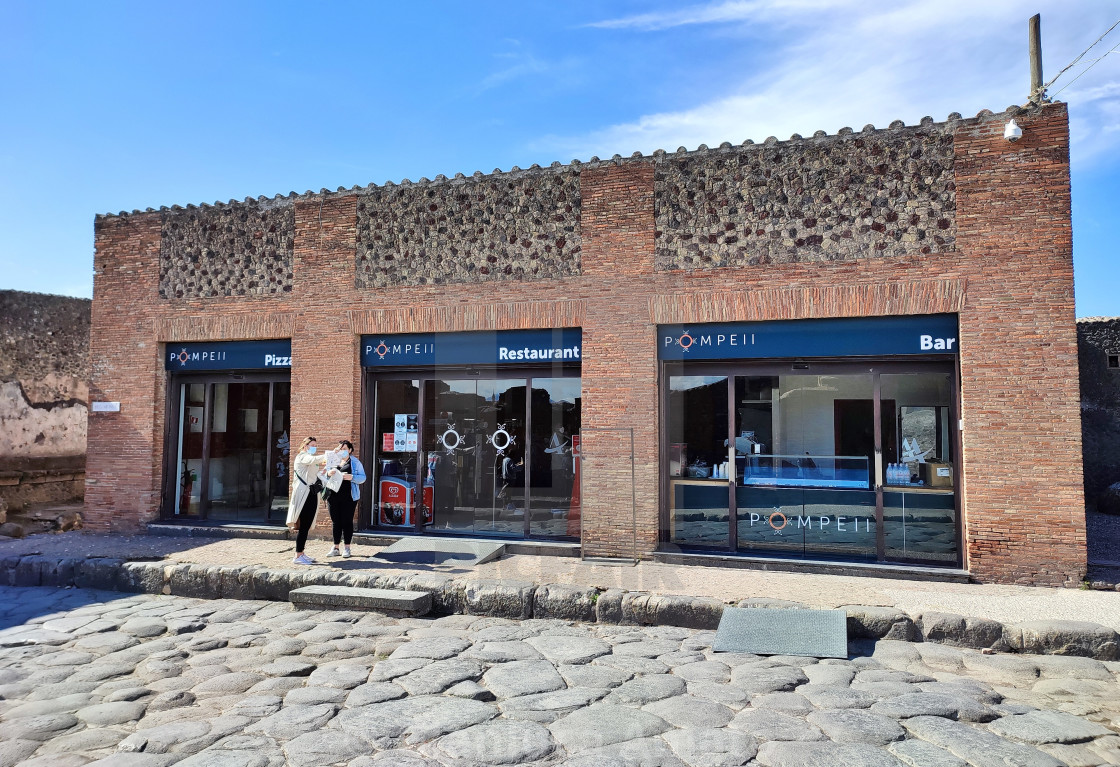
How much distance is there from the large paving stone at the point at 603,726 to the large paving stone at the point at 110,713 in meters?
2.58

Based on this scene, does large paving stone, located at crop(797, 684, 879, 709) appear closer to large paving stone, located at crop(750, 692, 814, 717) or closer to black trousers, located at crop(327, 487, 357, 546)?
large paving stone, located at crop(750, 692, 814, 717)

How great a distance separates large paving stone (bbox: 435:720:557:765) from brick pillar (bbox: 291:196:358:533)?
7.28m

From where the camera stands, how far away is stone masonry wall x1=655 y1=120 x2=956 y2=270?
8.91 m

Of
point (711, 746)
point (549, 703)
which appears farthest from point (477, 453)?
point (711, 746)

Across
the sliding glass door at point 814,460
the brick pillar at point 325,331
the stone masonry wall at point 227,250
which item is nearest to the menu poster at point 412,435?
the brick pillar at point 325,331

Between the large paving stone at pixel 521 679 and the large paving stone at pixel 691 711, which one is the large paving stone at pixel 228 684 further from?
the large paving stone at pixel 691 711

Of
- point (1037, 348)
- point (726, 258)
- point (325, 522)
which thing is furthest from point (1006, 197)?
point (325, 522)

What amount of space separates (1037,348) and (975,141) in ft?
8.07

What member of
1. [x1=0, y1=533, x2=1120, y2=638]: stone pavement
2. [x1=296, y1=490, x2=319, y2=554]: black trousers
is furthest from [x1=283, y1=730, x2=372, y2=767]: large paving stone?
[x1=296, y1=490, x2=319, y2=554]: black trousers

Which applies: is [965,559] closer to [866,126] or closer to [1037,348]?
[1037,348]

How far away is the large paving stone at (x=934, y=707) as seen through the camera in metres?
4.57

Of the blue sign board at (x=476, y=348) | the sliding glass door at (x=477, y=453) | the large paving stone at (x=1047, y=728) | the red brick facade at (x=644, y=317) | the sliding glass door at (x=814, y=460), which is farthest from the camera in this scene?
the sliding glass door at (x=477, y=453)

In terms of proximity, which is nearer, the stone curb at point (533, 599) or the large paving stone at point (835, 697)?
the large paving stone at point (835, 697)

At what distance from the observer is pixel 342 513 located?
389 inches
